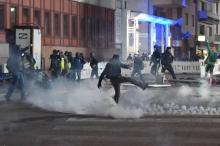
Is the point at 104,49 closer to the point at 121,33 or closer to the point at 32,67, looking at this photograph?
the point at 121,33

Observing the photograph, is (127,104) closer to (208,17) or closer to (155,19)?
(155,19)

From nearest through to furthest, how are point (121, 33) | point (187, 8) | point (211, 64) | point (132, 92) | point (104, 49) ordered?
point (132, 92) → point (211, 64) → point (104, 49) → point (121, 33) → point (187, 8)

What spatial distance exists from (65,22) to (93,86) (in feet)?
68.4

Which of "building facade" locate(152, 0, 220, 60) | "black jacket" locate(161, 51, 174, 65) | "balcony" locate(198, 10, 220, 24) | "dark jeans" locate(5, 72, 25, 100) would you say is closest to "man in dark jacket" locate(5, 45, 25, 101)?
"dark jeans" locate(5, 72, 25, 100)

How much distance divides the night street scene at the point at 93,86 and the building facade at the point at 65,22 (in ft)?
0.22

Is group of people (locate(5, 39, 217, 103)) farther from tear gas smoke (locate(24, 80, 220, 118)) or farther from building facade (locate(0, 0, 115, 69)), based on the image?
building facade (locate(0, 0, 115, 69))

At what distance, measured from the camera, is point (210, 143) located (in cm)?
908

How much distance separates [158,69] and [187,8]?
4220 centimetres

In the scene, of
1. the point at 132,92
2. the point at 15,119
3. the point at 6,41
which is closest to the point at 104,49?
the point at 6,41

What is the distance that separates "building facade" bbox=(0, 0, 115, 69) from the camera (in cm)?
3441

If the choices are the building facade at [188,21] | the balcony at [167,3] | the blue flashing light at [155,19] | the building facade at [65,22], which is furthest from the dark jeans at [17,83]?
the balcony at [167,3]

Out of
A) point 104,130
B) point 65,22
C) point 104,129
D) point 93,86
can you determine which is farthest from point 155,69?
point 104,130

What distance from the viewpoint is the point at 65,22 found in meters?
41.6

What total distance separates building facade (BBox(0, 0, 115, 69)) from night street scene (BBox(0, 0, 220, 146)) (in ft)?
0.22
